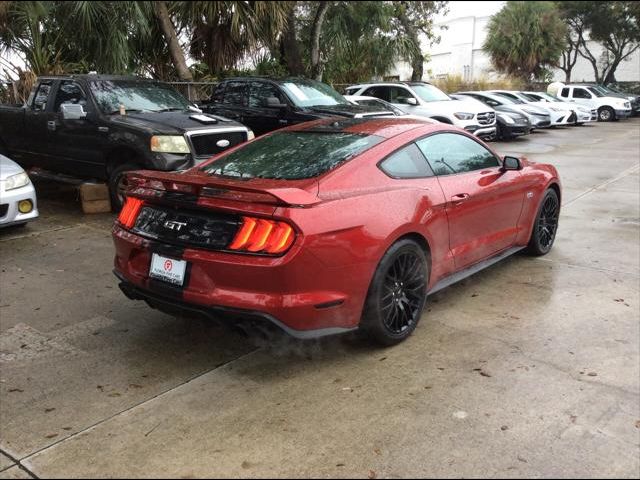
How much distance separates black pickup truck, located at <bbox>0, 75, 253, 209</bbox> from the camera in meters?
7.32

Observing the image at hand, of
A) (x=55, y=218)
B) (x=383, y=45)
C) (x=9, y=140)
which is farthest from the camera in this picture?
(x=383, y=45)

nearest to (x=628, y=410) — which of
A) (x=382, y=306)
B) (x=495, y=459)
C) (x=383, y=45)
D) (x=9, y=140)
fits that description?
(x=495, y=459)

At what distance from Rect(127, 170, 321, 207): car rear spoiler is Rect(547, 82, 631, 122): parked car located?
25806mm

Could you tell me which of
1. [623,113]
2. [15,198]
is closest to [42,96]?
[15,198]

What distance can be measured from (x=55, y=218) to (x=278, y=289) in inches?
218

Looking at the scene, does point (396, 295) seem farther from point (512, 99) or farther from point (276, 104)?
point (512, 99)

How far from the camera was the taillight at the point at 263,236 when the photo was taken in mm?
3396

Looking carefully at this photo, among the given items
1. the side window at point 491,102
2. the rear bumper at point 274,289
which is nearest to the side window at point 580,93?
the side window at point 491,102

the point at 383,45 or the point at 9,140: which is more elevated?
the point at 383,45

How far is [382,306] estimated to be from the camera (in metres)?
3.88

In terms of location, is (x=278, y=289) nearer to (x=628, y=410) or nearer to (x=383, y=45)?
(x=628, y=410)

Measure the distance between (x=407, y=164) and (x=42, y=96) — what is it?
6.64m

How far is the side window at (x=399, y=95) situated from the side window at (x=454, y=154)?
10.6 meters

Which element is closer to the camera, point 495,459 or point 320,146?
point 495,459
